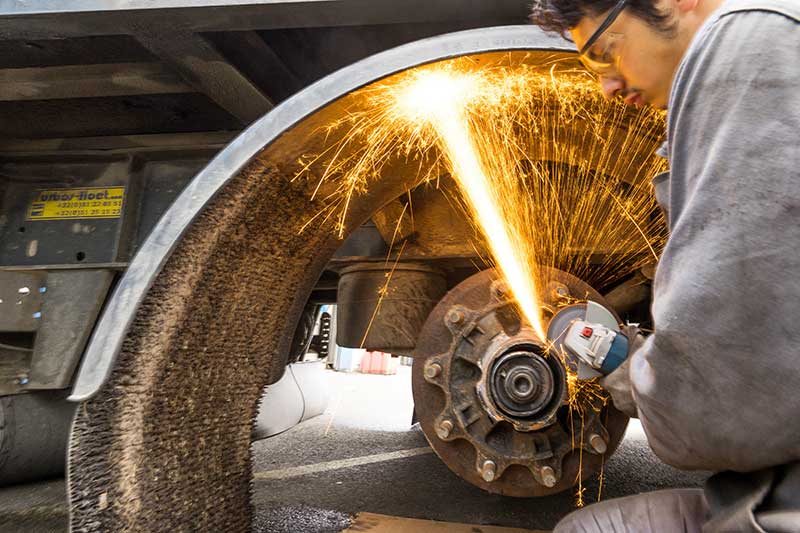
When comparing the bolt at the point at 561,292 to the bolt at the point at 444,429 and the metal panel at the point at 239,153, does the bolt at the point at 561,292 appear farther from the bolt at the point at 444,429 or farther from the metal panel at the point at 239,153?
the metal panel at the point at 239,153

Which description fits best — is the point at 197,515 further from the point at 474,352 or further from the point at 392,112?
the point at 392,112

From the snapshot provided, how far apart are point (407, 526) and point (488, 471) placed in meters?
0.45

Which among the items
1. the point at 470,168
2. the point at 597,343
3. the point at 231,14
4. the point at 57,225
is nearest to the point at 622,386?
the point at 597,343

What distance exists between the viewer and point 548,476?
72.1 inches

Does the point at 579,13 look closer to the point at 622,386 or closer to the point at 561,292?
the point at 622,386

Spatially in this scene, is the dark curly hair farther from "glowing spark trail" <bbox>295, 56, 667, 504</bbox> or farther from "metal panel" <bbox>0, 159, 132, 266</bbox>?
"metal panel" <bbox>0, 159, 132, 266</bbox>

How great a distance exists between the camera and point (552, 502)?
2.53 metres

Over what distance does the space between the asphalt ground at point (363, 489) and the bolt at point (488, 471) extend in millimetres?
519

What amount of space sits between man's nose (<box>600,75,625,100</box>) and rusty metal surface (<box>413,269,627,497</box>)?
92 centimetres

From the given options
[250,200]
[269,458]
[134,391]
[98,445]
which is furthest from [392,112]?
[269,458]

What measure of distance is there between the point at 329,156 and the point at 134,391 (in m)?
0.79

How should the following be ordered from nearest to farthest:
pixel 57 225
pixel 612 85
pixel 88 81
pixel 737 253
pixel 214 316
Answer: pixel 737 253 < pixel 612 85 < pixel 214 316 < pixel 88 81 < pixel 57 225

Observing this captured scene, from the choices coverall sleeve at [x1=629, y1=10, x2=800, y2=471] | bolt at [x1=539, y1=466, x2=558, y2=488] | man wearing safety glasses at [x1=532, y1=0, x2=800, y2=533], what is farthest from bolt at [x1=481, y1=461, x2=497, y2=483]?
coverall sleeve at [x1=629, y1=10, x2=800, y2=471]

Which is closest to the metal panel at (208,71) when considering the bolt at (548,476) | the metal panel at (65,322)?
the metal panel at (65,322)
